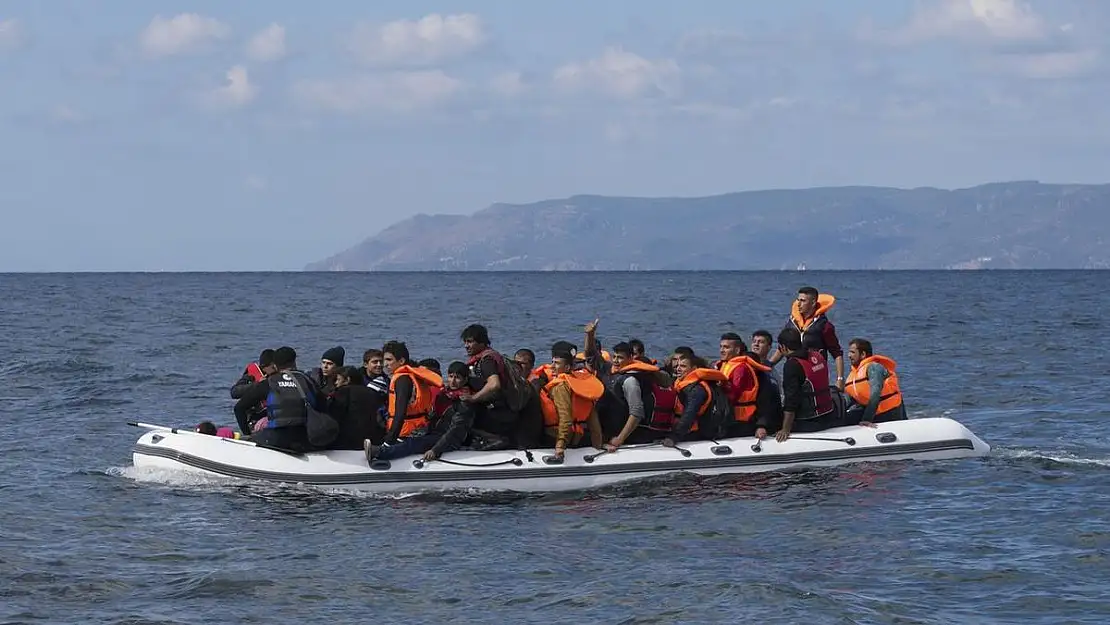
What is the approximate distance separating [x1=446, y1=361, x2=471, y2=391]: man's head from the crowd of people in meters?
0.01

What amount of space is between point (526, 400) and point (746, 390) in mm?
2636

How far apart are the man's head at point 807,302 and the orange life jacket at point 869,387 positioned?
903 millimetres

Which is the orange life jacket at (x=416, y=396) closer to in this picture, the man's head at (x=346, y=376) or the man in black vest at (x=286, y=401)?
the man's head at (x=346, y=376)

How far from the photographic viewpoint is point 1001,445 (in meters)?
19.9

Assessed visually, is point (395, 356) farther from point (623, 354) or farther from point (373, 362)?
point (623, 354)

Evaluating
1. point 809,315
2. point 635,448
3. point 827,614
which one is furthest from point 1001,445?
point 827,614

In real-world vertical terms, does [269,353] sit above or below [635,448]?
above

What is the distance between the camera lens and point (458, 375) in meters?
15.2

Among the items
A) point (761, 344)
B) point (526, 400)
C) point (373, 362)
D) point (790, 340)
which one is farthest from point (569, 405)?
point (790, 340)

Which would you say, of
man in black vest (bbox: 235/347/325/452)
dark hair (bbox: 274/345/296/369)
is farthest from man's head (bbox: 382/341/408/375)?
dark hair (bbox: 274/345/296/369)

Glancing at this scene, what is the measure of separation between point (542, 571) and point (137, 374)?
20940 millimetres

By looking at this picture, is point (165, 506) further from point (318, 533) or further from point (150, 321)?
point (150, 321)

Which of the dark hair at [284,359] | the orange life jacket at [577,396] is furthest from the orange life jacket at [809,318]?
the dark hair at [284,359]

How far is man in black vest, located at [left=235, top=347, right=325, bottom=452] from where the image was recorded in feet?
50.8
